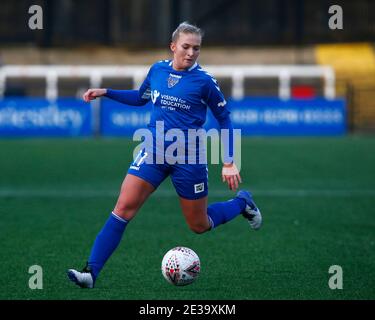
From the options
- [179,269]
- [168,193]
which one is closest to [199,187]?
[179,269]

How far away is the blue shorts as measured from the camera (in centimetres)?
789

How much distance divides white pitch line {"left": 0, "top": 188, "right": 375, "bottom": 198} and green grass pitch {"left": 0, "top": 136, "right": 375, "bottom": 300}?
16 millimetres

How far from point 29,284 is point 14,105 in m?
18.9

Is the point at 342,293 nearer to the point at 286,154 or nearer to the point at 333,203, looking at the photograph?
the point at 333,203

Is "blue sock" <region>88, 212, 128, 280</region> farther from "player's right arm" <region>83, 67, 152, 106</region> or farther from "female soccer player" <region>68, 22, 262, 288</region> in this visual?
"player's right arm" <region>83, 67, 152, 106</region>

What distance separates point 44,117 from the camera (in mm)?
26703

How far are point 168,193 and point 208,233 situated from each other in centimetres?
419

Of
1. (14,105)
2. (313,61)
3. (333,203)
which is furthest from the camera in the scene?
(313,61)

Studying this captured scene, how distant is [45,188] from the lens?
15383mm

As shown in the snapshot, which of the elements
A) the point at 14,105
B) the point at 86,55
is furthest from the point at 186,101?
the point at 86,55

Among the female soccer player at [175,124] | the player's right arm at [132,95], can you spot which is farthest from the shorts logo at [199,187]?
the player's right arm at [132,95]

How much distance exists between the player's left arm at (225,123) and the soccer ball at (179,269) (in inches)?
27.5

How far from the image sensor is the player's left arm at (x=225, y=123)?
7.94 metres

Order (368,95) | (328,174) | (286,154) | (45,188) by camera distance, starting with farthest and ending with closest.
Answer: (368,95)
(286,154)
(328,174)
(45,188)
